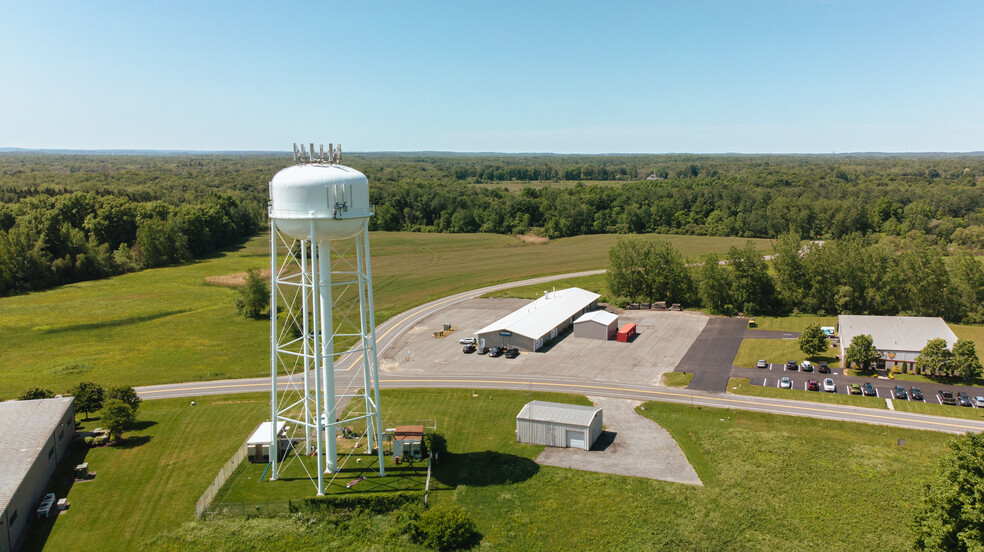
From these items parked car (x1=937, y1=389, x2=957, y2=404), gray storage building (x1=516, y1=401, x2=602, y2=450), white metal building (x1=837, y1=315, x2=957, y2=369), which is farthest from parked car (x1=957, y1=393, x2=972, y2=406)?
gray storage building (x1=516, y1=401, x2=602, y2=450)

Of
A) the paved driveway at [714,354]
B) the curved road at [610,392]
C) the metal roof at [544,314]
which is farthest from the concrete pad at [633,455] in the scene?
the metal roof at [544,314]

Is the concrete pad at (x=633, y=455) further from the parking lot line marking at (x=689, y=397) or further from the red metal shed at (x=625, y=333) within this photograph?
the red metal shed at (x=625, y=333)

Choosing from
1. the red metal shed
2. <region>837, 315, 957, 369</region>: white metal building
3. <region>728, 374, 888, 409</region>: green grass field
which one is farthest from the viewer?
the red metal shed

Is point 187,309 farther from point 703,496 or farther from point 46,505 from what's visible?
point 703,496

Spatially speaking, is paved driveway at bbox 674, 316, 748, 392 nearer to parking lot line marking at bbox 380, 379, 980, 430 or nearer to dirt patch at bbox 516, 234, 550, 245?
parking lot line marking at bbox 380, 379, 980, 430

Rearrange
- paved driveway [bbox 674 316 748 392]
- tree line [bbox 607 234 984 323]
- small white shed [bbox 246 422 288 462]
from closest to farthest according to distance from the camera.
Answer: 1. small white shed [bbox 246 422 288 462]
2. paved driveway [bbox 674 316 748 392]
3. tree line [bbox 607 234 984 323]

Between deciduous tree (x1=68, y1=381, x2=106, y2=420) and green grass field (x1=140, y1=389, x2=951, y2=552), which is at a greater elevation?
deciduous tree (x1=68, y1=381, x2=106, y2=420)
